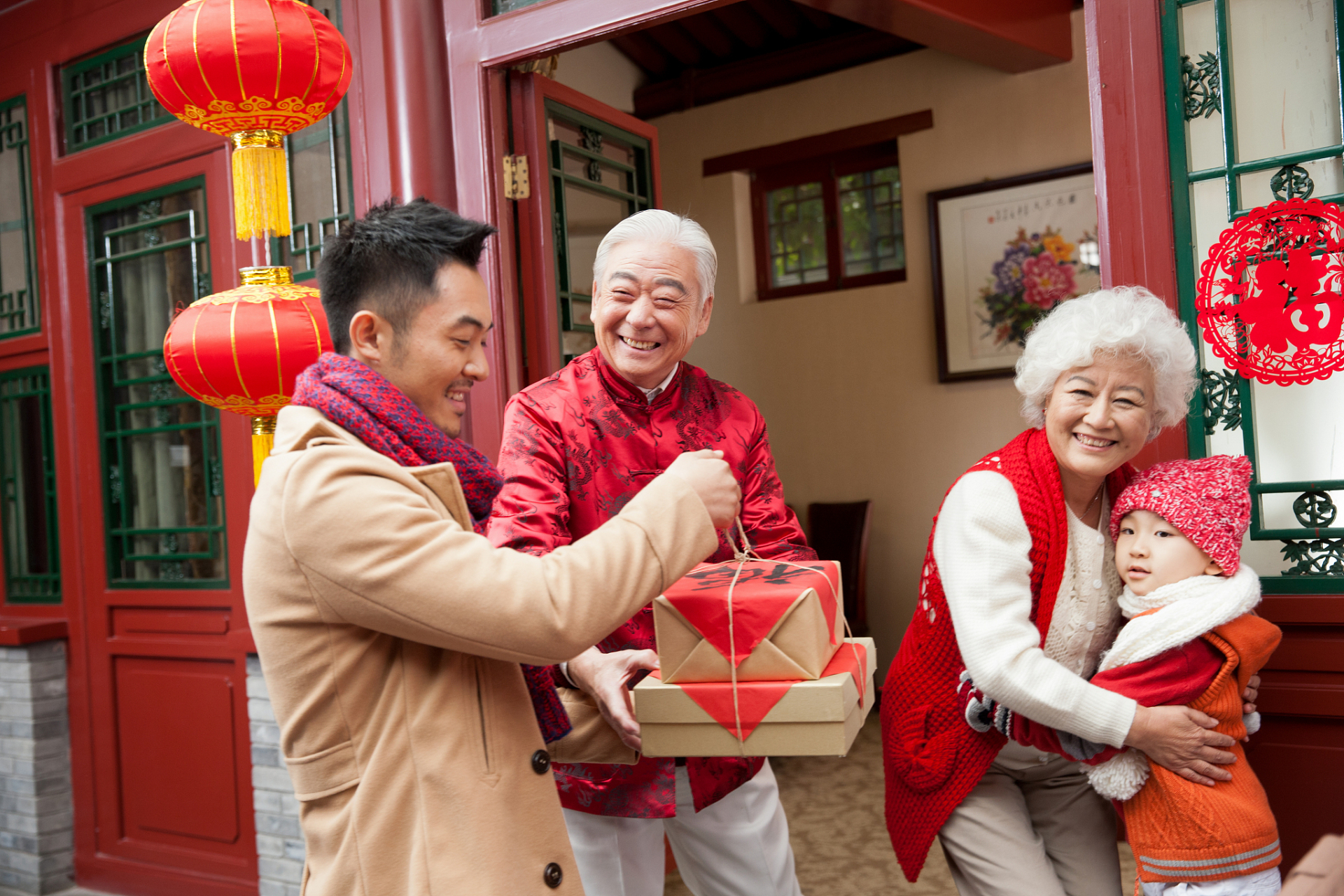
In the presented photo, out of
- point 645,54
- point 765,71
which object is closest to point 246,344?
point 645,54

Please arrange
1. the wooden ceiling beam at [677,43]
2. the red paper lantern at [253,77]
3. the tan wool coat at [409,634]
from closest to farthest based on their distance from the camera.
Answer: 1. the tan wool coat at [409,634]
2. the red paper lantern at [253,77]
3. the wooden ceiling beam at [677,43]

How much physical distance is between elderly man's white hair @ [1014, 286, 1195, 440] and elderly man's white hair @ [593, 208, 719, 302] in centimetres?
54

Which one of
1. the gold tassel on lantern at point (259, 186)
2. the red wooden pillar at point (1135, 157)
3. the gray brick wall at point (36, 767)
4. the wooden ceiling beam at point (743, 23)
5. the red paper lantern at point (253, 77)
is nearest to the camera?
the red wooden pillar at point (1135, 157)

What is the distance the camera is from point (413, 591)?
3.26 ft

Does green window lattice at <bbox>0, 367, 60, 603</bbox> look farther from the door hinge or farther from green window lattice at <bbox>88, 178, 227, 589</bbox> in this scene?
the door hinge

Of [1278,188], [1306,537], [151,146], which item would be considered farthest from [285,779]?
[1278,188]

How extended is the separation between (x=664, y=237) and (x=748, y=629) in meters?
0.70

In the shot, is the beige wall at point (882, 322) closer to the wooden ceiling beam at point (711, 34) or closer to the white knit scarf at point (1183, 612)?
the wooden ceiling beam at point (711, 34)

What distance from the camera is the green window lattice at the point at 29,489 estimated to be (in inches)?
145

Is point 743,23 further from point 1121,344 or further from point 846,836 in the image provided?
point 1121,344

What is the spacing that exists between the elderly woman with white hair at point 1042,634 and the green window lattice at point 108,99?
2.94 meters

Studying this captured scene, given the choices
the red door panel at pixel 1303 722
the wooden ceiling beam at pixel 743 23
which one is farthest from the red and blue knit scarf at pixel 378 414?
the wooden ceiling beam at pixel 743 23

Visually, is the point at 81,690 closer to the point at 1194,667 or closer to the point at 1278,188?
the point at 1194,667

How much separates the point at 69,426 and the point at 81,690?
36.0 inches
